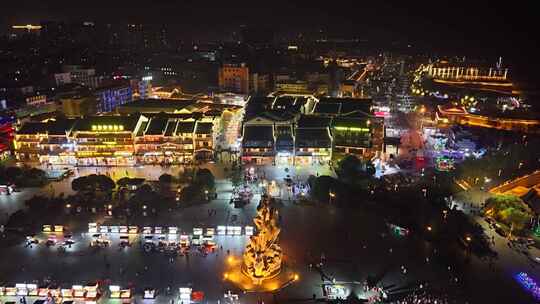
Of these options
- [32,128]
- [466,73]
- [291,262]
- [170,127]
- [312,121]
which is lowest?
[291,262]

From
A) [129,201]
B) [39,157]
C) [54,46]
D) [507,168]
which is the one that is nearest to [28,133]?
[39,157]

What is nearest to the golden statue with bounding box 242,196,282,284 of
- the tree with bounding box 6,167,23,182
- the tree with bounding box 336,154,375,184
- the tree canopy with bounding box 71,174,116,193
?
the tree with bounding box 336,154,375,184

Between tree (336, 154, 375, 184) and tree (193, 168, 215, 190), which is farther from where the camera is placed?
tree (336, 154, 375, 184)

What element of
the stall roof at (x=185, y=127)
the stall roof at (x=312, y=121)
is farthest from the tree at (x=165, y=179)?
the stall roof at (x=312, y=121)

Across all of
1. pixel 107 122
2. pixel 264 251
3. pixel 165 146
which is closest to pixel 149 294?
pixel 264 251

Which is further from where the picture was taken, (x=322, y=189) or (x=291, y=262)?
(x=322, y=189)

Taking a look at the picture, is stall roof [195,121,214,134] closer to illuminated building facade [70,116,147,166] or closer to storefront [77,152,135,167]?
illuminated building facade [70,116,147,166]

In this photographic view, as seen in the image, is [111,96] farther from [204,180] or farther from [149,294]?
[149,294]

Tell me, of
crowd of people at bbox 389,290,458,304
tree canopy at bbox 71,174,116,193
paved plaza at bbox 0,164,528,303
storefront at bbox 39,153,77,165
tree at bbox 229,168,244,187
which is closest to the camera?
crowd of people at bbox 389,290,458,304

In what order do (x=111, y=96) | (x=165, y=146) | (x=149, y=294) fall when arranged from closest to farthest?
(x=149, y=294)
(x=165, y=146)
(x=111, y=96)
